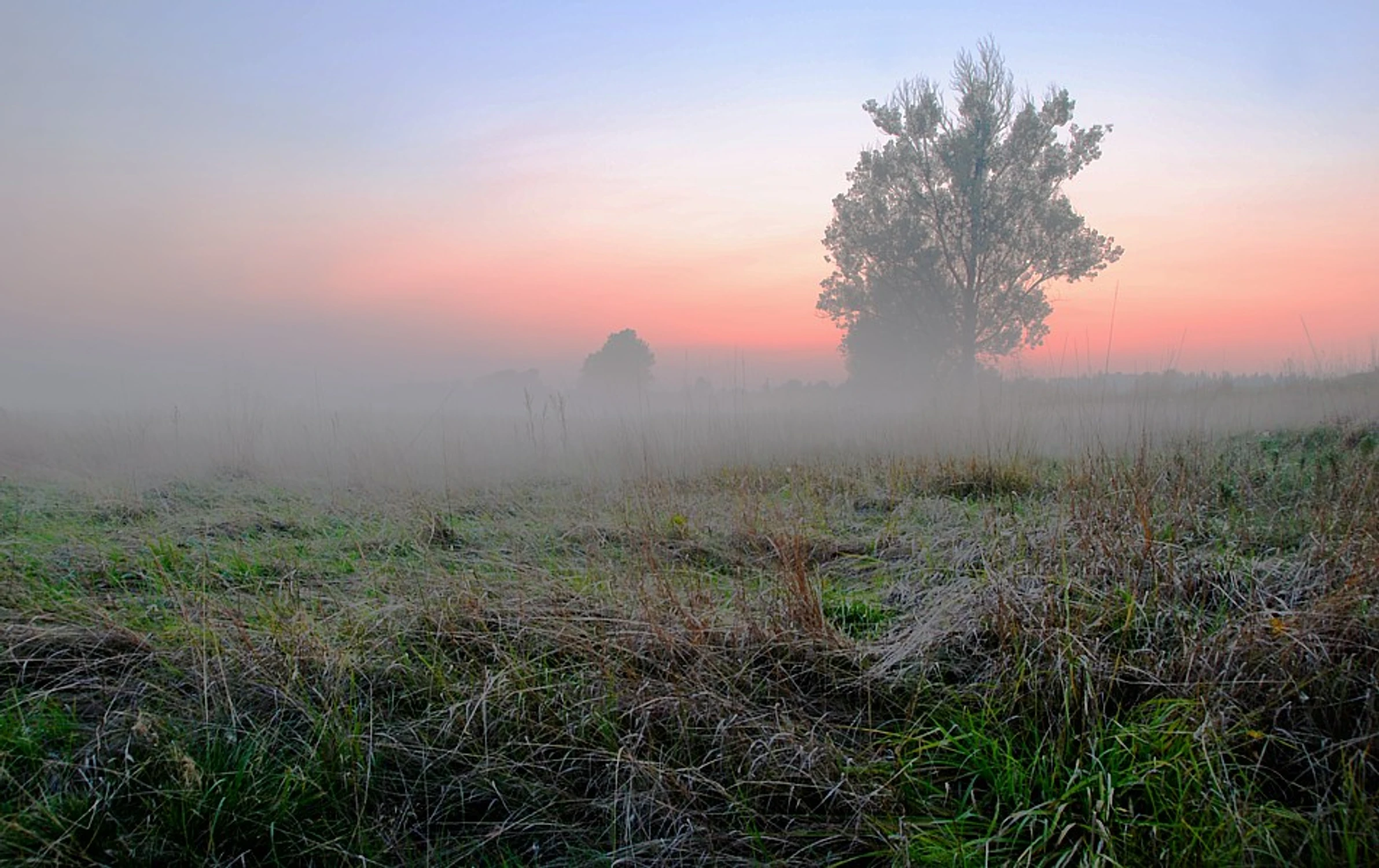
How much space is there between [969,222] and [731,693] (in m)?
17.6

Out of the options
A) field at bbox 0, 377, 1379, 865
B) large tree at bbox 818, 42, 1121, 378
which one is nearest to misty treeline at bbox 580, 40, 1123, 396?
large tree at bbox 818, 42, 1121, 378

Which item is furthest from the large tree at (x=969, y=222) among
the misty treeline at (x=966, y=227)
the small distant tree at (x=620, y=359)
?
the small distant tree at (x=620, y=359)

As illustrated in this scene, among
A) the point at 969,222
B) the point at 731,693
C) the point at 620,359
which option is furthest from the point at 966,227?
the point at 731,693

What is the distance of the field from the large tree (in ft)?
48.0

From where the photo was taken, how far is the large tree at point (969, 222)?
16828 mm

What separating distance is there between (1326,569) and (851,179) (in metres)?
17.7

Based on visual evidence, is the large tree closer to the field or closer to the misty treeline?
the misty treeline

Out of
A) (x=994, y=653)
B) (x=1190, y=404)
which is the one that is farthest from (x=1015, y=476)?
(x=1190, y=404)

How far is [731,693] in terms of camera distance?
223 centimetres

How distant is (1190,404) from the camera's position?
32.8 ft

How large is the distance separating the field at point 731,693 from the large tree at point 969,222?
14.6m

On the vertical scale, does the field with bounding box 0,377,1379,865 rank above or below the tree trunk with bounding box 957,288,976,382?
below

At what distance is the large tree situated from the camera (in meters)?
16.8

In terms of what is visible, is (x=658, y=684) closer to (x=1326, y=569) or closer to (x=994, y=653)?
(x=994, y=653)
